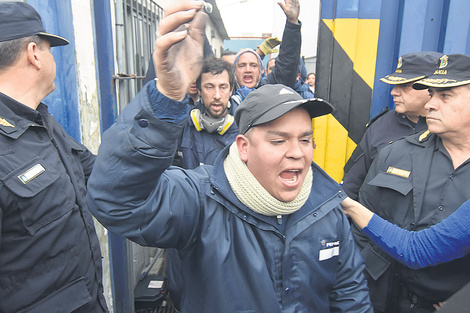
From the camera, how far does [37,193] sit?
4.79 ft

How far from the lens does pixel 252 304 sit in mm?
1296

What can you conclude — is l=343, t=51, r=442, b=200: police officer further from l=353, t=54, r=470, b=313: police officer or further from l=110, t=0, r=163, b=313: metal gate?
l=110, t=0, r=163, b=313: metal gate

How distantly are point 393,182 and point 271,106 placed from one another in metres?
0.99

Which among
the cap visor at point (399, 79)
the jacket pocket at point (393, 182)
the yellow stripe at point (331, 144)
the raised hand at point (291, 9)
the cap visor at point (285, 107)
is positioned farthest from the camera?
the raised hand at point (291, 9)

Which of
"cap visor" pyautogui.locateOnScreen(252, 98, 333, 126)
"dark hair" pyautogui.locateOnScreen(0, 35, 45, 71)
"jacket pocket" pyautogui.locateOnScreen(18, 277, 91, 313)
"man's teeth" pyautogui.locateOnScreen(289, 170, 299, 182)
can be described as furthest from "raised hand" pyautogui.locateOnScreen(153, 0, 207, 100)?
"jacket pocket" pyautogui.locateOnScreen(18, 277, 91, 313)

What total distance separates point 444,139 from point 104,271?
8.49ft

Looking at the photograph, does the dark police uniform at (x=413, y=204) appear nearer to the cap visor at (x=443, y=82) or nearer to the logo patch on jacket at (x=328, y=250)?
the cap visor at (x=443, y=82)

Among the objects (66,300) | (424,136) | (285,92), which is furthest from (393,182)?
(66,300)

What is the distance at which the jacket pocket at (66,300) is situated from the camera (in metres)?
1.46

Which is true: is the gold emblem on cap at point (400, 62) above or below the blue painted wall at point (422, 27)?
below

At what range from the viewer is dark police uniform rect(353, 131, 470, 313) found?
1678 millimetres

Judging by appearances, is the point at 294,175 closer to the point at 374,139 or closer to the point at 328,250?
the point at 328,250

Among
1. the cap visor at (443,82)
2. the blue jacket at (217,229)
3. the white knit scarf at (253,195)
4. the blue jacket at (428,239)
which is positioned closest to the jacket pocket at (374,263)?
the blue jacket at (428,239)

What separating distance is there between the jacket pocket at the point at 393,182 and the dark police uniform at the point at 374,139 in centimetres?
32
